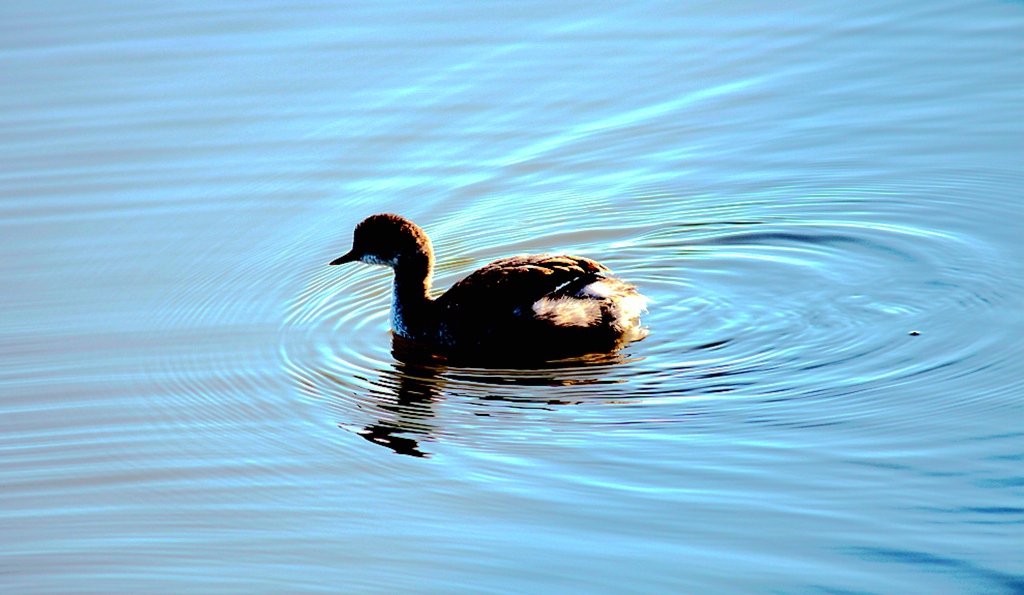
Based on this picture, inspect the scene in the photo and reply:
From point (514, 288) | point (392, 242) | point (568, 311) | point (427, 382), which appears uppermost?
point (392, 242)

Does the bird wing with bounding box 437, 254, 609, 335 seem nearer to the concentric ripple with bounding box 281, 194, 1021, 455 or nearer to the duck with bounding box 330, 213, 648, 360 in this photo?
the duck with bounding box 330, 213, 648, 360

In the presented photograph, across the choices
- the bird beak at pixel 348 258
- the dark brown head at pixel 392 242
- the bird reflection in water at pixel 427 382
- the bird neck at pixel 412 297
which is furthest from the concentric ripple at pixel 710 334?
the dark brown head at pixel 392 242

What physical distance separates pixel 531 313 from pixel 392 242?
117 centimetres

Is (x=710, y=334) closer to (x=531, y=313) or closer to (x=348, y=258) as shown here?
(x=531, y=313)

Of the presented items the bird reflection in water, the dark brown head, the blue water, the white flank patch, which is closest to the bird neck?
the dark brown head

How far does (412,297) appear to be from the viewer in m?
8.38

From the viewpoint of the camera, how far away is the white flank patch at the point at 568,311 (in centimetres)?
785

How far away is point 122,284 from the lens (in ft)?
28.9

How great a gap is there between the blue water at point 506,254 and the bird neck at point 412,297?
0.28m

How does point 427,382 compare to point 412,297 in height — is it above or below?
below

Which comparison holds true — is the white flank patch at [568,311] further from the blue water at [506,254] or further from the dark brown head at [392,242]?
the dark brown head at [392,242]

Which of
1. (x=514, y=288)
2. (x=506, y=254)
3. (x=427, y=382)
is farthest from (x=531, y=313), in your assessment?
(x=506, y=254)

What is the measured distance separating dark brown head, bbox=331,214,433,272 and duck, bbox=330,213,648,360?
0.37 metres

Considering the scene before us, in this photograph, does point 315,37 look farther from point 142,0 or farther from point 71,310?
point 71,310
